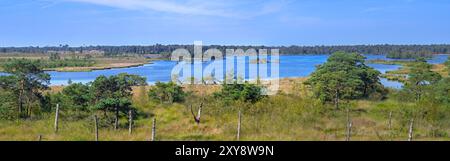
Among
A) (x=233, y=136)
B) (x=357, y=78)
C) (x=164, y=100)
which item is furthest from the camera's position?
(x=357, y=78)

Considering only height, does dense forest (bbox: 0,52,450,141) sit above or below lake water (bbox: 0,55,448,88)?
above

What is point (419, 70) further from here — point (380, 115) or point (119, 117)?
point (119, 117)

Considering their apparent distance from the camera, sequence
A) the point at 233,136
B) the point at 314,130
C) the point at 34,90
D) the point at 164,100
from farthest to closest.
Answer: the point at 164,100 → the point at 34,90 → the point at 314,130 → the point at 233,136

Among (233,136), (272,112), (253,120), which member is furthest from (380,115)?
(233,136)

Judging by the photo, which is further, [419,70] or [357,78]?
[419,70]

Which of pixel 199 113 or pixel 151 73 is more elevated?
pixel 199 113

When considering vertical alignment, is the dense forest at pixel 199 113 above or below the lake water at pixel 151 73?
above

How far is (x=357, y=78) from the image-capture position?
2703 centimetres

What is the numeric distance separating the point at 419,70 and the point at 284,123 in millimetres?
17805

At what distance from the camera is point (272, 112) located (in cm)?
1730

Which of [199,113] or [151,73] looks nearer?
[199,113]

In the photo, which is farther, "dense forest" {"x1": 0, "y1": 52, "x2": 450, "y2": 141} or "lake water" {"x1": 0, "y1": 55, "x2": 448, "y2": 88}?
"lake water" {"x1": 0, "y1": 55, "x2": 448, "y2": 88}

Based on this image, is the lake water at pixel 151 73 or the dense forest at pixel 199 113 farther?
the lake water at pixel 151 73
